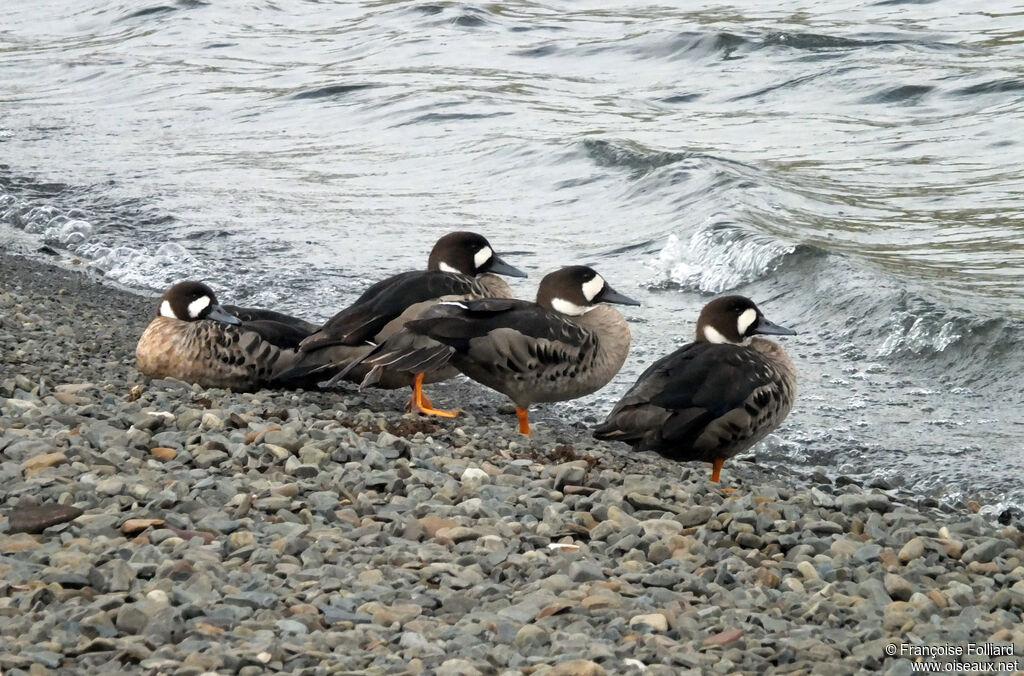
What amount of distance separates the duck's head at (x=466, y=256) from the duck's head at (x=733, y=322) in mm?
1521

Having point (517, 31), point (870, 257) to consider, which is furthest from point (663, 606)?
point (517, 31)

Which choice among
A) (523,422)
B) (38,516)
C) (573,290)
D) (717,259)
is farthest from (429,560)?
(717,259)

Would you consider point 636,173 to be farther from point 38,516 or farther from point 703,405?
point 38,516

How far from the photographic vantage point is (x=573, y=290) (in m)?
8.09

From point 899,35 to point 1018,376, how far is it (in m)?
13.3

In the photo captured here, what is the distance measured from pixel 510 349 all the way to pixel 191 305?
2.33m

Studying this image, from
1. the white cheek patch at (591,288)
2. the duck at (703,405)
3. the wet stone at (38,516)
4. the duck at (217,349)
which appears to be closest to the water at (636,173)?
the duck at (703,405)

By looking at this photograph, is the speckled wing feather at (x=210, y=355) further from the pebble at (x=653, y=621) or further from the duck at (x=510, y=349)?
the pebble at (x=653, y=621)

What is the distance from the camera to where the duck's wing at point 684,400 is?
695 cm

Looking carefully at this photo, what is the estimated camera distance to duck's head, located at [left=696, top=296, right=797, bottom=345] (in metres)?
7.96

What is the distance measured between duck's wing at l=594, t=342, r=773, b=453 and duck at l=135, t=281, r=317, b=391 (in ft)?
7.59

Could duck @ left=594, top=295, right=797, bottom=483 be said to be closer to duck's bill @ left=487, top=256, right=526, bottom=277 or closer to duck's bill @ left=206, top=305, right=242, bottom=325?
duck's bill @ left=487, top=256, right=526, bottom=277

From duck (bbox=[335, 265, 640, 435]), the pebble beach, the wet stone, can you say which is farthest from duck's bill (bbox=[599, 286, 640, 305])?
the wet stone

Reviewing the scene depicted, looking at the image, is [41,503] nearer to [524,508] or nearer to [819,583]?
[524,508]
